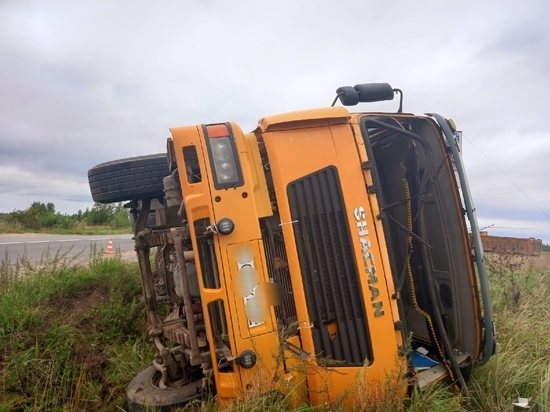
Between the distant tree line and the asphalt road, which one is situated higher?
the distant tree line

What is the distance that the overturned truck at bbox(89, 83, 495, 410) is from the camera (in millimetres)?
2410

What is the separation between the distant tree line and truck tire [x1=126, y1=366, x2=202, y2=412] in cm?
1531

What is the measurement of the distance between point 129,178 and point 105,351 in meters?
1.71

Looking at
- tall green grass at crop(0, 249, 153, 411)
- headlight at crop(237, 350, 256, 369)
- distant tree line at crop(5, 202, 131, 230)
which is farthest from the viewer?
distant tree line at crop(5, 202, 131, 230)

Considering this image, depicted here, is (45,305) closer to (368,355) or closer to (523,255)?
(368,355)

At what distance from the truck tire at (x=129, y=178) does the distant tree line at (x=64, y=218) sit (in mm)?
14796

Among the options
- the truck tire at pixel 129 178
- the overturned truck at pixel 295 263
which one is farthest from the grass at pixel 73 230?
the overturned truck at pixel 295 263

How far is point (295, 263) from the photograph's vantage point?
252 centimetres

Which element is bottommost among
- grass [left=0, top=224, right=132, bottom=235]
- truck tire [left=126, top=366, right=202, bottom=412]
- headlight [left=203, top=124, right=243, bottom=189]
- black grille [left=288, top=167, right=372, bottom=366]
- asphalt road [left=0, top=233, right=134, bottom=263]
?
truck tire [left=126, top=366, right=202, bottom=412]

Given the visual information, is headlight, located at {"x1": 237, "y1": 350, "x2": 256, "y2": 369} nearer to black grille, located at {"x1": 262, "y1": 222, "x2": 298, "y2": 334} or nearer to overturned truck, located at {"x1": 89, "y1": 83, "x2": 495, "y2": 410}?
overturned truck, located at {"x1": 89, "y1": 83, "x2": 495, "y2": 410}

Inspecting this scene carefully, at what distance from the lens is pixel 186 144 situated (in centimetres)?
249

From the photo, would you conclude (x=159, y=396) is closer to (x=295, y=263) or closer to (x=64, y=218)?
(x=295, y=263)

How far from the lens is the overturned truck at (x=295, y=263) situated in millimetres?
2410

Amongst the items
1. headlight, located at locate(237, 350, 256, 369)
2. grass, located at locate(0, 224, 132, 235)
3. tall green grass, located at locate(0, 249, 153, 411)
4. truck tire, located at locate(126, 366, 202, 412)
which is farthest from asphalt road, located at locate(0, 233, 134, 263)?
headlight, located at locate(237, 350, 256, 369)
